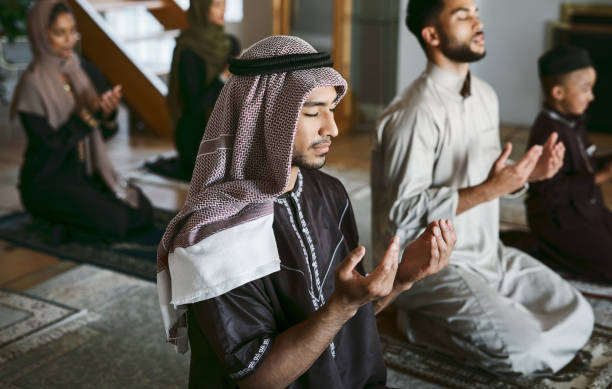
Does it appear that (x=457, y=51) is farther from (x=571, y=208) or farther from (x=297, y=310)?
(x=297, y=310)

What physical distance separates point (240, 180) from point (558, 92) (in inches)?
85.2

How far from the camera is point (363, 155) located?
18.1 ft

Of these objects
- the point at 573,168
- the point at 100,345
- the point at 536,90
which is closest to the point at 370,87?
the point at 536,90

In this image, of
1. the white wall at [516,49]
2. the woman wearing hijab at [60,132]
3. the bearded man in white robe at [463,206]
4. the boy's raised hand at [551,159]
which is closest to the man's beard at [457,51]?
the bearded man in white robe at [463,206]

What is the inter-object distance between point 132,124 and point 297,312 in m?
5.28

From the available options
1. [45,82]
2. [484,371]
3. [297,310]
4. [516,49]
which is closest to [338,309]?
[297,310]

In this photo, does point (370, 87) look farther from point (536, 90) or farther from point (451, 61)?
point (451, 61)

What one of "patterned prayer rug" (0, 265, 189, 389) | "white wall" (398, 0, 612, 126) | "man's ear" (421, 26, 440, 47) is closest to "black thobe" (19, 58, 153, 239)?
"patterned prayer rug" (0, 265, 189, 389)

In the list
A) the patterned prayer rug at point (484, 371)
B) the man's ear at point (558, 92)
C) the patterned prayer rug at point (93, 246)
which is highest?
the man's ear at point (558, 92)

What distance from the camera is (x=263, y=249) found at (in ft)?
5.06

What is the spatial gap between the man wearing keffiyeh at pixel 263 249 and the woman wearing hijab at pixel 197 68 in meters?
3.18

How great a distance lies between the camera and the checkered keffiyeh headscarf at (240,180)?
1487 mm

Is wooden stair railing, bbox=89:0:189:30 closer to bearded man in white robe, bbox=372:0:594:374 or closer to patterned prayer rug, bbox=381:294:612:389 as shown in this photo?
bearded man in white robe, bbox=372:0:594:374

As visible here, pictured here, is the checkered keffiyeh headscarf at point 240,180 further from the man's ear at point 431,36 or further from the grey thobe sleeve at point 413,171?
the man's ear at point 431,36
